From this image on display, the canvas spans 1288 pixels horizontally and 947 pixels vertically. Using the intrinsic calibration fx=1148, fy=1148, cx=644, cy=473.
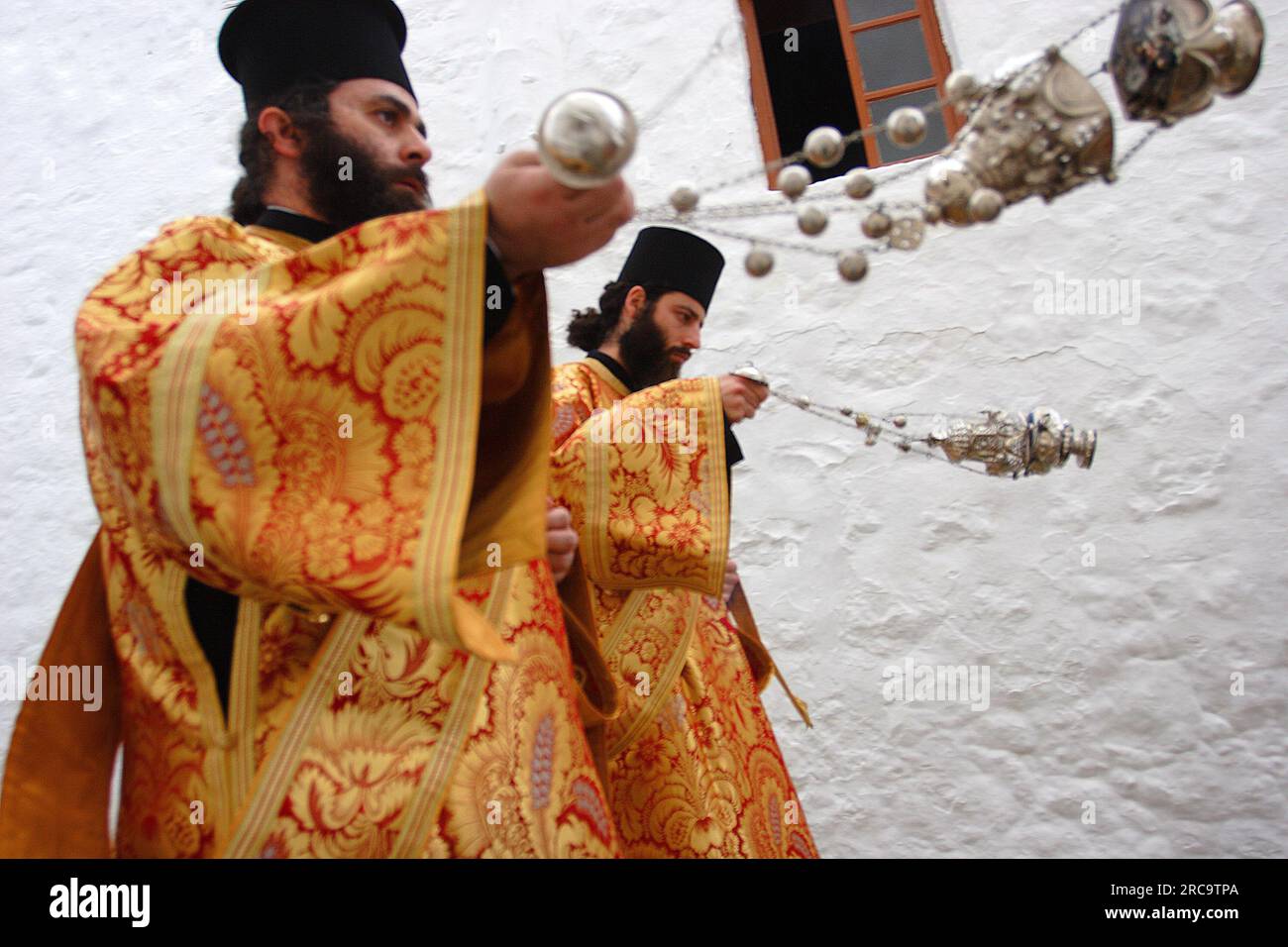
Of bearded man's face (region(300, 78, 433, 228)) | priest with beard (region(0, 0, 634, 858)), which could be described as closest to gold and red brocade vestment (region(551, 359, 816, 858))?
priest with beard (region(0, 0, 634, 858))

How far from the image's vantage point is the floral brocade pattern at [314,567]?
51.6 inches

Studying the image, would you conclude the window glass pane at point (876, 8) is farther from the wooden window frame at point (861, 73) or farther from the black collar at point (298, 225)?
the black collar at point (298, 225)

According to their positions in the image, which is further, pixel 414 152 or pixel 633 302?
pixel 633 302

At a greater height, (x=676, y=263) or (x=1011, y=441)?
(x=676, y=263)

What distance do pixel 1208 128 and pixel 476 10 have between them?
3156mm

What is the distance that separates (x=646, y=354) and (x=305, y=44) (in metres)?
1.31

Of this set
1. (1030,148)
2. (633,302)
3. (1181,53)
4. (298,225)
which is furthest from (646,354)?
(1181,53)

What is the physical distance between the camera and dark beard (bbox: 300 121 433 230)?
6.06 feet

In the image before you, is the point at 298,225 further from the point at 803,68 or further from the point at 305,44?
the point at 803,68

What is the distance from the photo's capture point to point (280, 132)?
6.51 ft

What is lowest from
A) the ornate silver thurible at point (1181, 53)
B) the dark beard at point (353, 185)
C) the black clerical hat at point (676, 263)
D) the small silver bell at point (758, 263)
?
the small silver bell at point (758, 263)

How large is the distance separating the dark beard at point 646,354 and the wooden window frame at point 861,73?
180 cm

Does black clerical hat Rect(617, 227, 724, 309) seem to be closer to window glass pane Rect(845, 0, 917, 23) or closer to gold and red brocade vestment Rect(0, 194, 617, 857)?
gold and red brocade vestment Rect(0, 194, 617, 857)

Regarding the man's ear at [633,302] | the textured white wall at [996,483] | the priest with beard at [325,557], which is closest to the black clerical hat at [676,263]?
the man's ear at [633,302]
